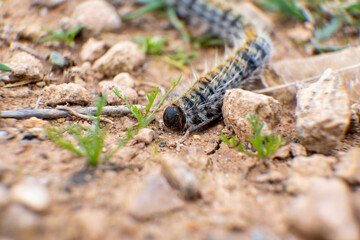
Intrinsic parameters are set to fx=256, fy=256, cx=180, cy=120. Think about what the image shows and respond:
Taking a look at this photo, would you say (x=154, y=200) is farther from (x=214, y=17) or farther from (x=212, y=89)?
(x=214, y=17)

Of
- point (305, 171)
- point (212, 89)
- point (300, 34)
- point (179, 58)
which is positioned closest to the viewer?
point (305, 171)

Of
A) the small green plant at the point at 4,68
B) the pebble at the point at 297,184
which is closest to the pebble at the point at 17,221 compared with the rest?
the pebble at the point at 297,184

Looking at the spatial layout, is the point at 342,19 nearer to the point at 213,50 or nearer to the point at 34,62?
the point at 213,50

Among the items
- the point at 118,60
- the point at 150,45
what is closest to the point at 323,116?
the point at 118,60

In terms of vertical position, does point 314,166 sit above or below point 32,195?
below

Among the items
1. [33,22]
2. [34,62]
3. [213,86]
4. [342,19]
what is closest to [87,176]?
[213,86]

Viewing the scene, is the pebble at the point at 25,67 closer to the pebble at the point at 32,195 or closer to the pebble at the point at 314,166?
the pebble at the point at 32,195

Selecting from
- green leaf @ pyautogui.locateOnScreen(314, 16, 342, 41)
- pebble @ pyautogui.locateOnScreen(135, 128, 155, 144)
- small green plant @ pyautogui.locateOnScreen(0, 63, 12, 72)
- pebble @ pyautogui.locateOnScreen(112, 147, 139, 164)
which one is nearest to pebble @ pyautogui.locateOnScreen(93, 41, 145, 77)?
small green plant @ pyautogui.locateOnScreen(0, 63, 12, 72)
